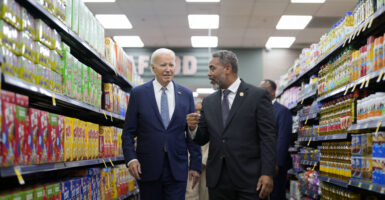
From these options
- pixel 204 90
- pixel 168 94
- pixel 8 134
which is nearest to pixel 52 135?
pixel 8 134

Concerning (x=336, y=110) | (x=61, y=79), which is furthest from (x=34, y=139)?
(x=336, y=110)

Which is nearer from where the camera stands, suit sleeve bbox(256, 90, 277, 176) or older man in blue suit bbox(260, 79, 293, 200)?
suit sleeve bbox(256, 90, 277, 176)

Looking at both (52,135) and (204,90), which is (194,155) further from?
(204,90)

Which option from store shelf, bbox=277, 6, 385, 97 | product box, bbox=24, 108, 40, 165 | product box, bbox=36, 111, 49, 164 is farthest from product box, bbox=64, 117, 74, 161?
store shelf, bbox=277, 6, 385, 97

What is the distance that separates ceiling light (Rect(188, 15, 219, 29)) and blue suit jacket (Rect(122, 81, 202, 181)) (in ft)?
20.6

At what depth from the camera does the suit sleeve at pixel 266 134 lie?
2.92 meters

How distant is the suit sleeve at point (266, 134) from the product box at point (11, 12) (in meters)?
1.60

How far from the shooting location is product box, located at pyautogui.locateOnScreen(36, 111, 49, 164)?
2.54 m

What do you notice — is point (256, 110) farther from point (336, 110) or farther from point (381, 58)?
point (336, 110)

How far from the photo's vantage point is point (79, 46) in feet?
12.7

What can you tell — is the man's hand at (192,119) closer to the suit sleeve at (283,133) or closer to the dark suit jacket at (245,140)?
the dark suit jacket at (245,140)

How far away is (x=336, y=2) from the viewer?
8750 mm

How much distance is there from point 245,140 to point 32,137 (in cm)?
136

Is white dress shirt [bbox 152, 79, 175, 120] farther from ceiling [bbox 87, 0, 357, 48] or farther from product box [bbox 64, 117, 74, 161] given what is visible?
ceiling [bbox 87, 0, 357, 48]
